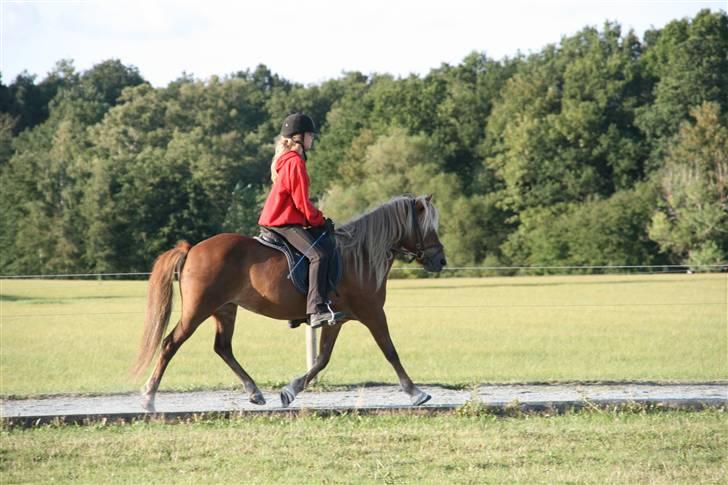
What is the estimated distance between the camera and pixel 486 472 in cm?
671

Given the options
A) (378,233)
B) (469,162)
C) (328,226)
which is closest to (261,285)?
(328,226)

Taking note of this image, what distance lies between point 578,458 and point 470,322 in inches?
874

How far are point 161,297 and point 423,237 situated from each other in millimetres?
2667

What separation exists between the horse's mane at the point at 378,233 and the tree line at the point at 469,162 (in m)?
38.4

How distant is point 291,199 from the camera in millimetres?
9180

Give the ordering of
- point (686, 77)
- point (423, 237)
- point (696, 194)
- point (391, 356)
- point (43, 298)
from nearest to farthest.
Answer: point (391, 356) → point (423, 237) → point (43, 298) → point (696, 194) → point (686, 77)

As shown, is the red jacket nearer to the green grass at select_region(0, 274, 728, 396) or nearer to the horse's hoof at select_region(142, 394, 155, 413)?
the horse's hoof at select_region(142, 394, 155, 413)

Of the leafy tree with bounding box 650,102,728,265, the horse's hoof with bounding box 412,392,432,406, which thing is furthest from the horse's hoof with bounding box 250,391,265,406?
the leafy tree with bounding box 650,102,728,265

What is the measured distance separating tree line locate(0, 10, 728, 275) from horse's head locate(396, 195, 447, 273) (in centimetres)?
3827

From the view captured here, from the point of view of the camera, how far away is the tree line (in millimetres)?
52469

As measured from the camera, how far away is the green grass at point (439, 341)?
1560cm

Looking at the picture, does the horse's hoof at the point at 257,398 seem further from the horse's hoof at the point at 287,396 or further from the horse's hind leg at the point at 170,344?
the horse's hind leg at the point at 170,344

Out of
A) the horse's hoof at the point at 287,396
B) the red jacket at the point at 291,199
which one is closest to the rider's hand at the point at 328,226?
the red jacket at the point at 291,199

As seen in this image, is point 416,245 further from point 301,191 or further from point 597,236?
point 597,236
